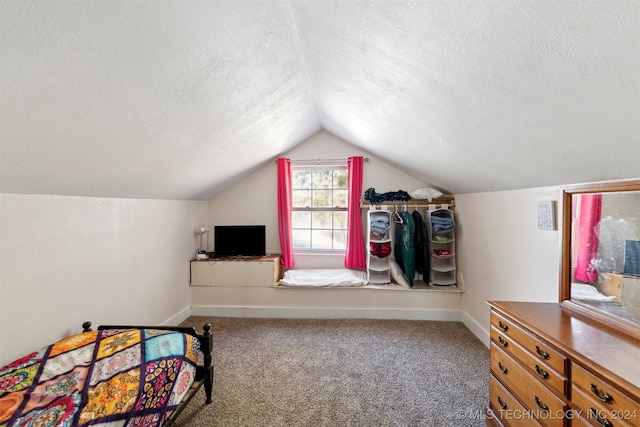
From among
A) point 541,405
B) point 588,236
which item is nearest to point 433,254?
point 588,236

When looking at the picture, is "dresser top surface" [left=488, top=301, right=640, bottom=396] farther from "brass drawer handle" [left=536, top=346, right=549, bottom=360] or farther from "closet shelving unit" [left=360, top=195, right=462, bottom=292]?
"closet shelving unit" [left=360, top=195, right=462, bottom=292]

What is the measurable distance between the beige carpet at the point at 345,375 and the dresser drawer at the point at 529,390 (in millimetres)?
488

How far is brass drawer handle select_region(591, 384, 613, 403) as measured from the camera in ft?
3.00

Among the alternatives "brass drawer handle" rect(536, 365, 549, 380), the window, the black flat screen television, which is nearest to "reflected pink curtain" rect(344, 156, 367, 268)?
the window

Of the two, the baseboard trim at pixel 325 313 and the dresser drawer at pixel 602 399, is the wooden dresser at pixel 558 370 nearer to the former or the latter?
the dresser drawer at pixel 602 399

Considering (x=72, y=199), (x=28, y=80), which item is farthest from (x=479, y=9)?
(x=72, y=199)

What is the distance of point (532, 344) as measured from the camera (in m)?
1.26

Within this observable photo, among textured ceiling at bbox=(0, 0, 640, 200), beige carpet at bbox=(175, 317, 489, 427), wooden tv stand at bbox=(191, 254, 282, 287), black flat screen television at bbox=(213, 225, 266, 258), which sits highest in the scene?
textured ceiling at bbox=(0, 0, 640, 200)

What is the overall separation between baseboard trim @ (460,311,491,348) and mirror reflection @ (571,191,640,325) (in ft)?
4.05

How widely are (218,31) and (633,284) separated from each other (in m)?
2.28

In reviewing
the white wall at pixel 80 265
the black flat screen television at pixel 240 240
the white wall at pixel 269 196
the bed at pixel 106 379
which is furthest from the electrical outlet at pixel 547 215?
the white wall at pixel 80 265

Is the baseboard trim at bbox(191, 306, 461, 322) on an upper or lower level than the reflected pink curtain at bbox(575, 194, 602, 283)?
lower

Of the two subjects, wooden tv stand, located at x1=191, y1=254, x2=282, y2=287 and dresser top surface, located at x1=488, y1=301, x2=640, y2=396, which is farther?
wooden tv stand, located at x1=191, y1=254, x2=282, y2=287

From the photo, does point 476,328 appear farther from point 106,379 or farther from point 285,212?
point 106,379
